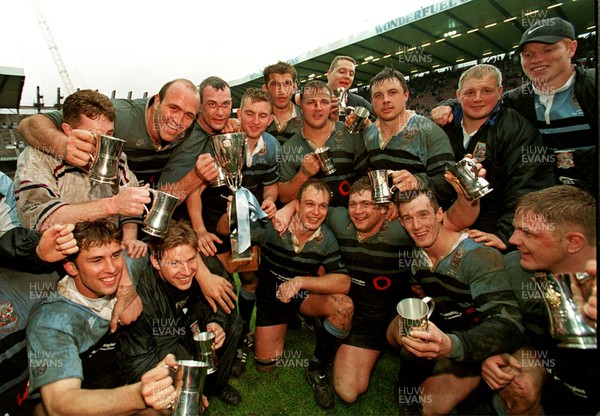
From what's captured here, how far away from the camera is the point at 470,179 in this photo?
286cm

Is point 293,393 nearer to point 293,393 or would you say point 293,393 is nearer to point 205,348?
point 293,393

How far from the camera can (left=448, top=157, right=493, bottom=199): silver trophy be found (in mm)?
2828

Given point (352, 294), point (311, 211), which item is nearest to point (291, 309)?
point (352, 294)

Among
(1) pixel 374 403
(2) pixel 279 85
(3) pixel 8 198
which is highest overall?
(2) pixel 279 85

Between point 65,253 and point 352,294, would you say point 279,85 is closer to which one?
point 352,294

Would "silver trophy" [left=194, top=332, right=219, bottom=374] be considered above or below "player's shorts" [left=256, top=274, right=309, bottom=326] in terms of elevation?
above

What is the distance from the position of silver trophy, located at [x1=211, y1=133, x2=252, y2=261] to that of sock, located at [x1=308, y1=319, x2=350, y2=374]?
1.24 metres

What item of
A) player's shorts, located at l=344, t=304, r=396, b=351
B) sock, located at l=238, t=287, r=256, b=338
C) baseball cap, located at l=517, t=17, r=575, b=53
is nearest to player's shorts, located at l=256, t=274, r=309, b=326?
sock, located at l=238, t=287, r=256, b=338

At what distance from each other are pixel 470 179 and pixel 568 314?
1303 mm

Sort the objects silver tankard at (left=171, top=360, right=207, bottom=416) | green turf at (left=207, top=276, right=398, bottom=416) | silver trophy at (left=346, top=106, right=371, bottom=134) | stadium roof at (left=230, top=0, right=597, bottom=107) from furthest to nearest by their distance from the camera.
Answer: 1. stadium roof at (left=230, top=0, right=597, bottom=107)
2. silver trophy at (left=346, top=106, right=371, bottom=134)
3. green turf at (left=207, top=276, right=398, bottom=416)
4. silver tankard at (left=171, top=360, right=207, bottom=416)

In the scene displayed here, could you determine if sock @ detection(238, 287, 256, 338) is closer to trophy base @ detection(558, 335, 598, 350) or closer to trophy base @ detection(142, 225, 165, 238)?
trophy base @ detection(142, 225, 165, 238)

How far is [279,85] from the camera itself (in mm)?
4684

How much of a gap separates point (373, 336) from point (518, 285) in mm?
1481

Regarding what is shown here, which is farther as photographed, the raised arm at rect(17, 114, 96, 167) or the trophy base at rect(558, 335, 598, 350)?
the raised arm at rect(17, 114, 96, 167)
